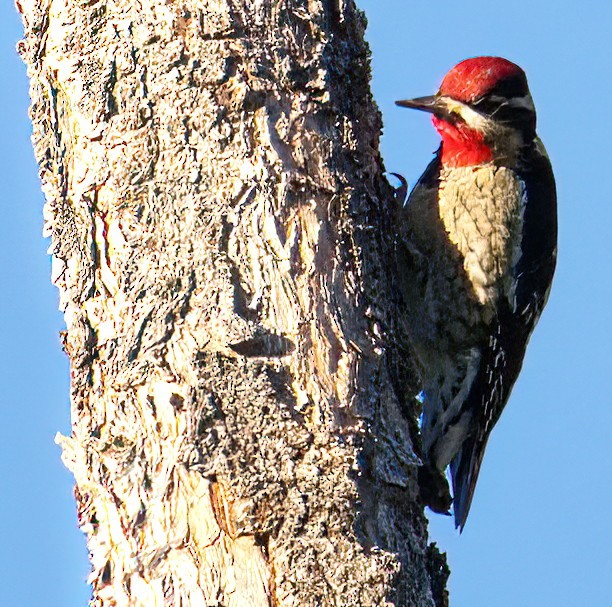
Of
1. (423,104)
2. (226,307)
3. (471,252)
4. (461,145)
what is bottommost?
(226,307)

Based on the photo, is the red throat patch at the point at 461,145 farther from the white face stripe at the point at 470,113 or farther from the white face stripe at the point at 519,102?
the white face stripe at the point at 519,102

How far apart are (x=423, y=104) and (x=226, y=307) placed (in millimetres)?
1618

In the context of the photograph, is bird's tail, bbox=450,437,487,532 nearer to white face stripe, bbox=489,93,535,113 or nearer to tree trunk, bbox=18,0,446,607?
tree trunk, bbox=18,0,446,607

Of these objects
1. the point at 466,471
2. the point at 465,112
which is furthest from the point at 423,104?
the point at 466,471

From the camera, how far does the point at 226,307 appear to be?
7.93ft

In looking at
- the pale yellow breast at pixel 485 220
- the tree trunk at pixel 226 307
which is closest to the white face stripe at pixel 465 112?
the pale yellow breast at pixel 485 220

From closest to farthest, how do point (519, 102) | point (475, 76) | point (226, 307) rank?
point (226, 307) → point (475, 76) → point (519, 102)

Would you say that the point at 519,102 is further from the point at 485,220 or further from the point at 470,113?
the point at 485,220

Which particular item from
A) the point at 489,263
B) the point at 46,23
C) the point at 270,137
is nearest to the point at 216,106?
the point at 270,137

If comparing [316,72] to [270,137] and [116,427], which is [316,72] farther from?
[116,427]

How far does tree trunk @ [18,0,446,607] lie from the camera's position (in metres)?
2.27

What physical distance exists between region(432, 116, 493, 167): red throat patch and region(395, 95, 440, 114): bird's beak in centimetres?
6

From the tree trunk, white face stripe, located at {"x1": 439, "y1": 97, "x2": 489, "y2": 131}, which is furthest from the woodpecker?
the tree trunk

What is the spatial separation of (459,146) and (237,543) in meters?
2.03
